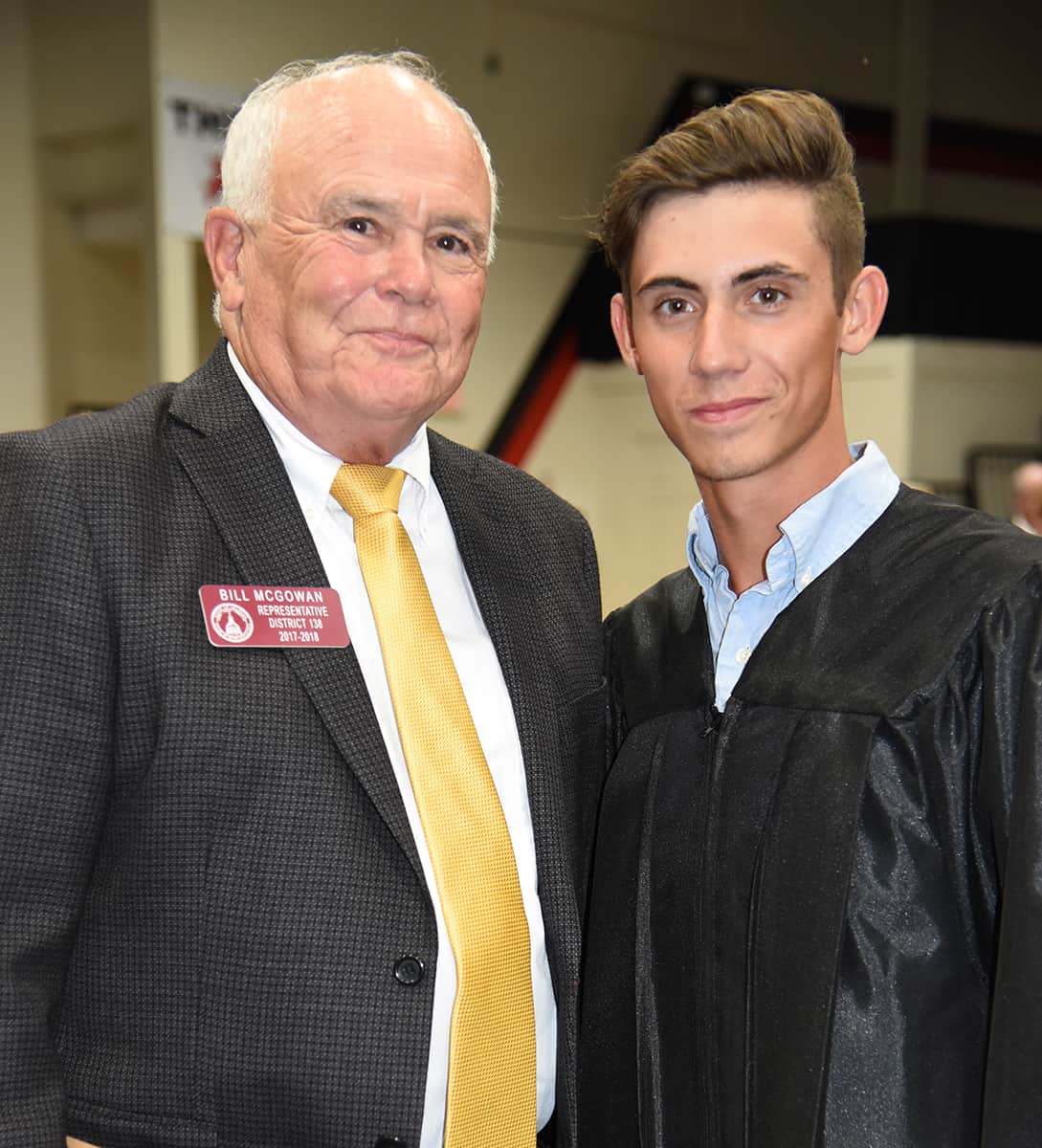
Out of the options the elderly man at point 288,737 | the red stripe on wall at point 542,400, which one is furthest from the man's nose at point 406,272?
the red stripe on wall at point 542,400

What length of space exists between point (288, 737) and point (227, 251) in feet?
2.20

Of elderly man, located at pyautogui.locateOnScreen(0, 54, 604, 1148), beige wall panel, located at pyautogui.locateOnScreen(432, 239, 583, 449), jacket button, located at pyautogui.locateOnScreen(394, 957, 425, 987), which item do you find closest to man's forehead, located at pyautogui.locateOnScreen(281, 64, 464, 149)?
elderly man, located at pyautogui.locateOnScreen(0, 54, 604, 1148)

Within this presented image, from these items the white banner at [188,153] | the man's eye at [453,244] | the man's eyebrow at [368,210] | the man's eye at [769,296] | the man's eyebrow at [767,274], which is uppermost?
the white banner at [188,153]

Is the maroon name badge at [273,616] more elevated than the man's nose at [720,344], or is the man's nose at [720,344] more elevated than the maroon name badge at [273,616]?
the man's nose at [720,344]

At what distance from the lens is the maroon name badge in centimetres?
164

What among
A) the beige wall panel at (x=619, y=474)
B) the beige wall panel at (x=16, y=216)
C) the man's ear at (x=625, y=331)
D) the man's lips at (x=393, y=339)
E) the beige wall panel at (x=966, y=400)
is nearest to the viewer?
the man's lips at (x=393, y=339)

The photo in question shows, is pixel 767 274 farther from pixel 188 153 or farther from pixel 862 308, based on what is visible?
pixel 188 153

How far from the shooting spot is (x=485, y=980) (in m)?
1.69

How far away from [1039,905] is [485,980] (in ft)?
2.13

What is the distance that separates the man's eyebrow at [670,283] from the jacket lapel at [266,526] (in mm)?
552

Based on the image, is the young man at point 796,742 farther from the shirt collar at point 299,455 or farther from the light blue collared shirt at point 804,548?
the shirt collar at point 299,455

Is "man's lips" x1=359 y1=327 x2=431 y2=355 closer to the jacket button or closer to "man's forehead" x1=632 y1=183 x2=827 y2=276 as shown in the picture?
"man's forehead" x1=632 y1=183 x2=827 y2=276

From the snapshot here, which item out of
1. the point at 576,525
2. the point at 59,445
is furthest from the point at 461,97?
the point at 59,445

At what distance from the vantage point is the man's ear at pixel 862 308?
1.93m
